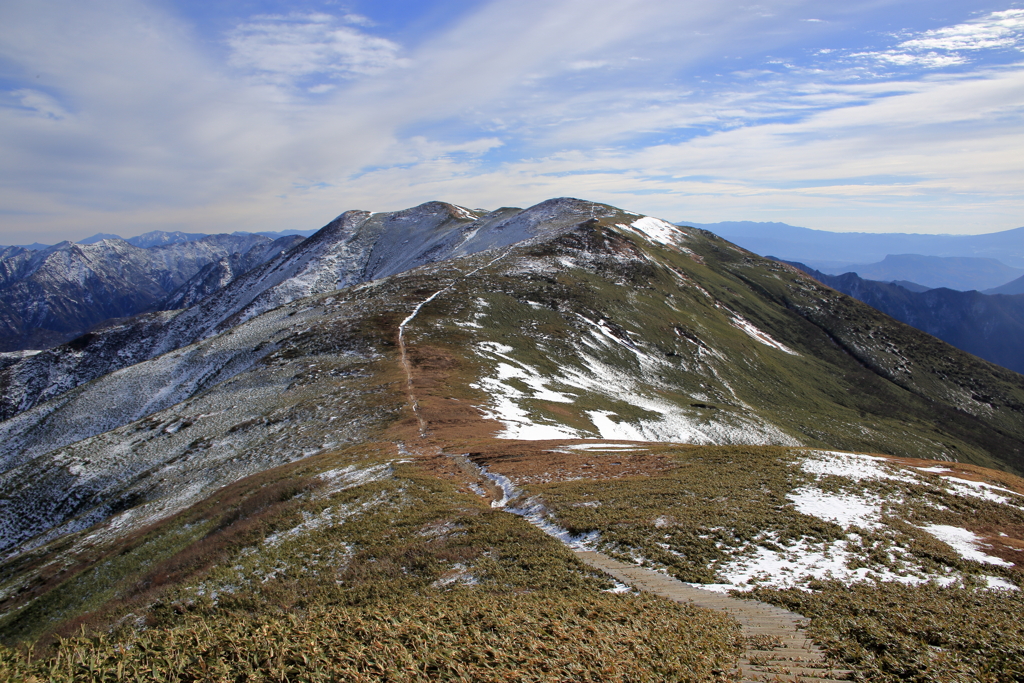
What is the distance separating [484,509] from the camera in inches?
774

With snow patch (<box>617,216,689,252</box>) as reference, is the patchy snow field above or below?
below

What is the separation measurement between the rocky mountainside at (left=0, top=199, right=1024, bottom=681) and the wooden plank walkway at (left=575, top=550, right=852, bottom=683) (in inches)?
7.6

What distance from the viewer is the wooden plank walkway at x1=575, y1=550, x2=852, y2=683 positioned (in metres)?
9.23

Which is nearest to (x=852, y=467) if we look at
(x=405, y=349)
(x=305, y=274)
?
(x=405, y=349)

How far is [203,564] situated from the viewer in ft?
56.4

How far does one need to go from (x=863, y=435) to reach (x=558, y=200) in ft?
405

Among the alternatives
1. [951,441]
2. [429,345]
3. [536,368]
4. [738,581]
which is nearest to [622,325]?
[536,368]

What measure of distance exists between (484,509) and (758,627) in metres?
11.0

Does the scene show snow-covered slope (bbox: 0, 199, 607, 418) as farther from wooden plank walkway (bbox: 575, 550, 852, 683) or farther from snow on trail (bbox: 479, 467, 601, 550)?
wooden plank walkway (bbox: 575, 550, 852, 683)

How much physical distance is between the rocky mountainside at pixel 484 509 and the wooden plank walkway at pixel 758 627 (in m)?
0.19

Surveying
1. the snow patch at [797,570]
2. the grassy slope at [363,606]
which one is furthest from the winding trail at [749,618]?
the snow patch at [797,570]

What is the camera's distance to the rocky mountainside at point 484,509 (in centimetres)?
952

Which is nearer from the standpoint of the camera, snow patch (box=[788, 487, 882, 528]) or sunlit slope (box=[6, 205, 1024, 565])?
snow patch (box=[788, 487, 882, 528])

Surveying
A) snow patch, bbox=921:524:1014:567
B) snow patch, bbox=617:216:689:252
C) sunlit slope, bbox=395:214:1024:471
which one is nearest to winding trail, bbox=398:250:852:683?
snow patch, bbox=921:524:1014:567
